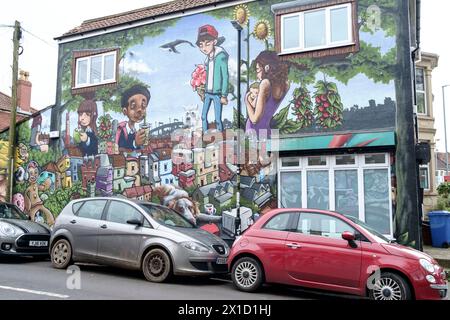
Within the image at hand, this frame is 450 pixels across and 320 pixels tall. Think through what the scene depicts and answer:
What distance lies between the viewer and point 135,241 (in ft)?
29.8

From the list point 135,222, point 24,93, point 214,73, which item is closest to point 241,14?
point 214,73

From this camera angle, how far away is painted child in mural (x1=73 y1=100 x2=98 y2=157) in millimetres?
16047

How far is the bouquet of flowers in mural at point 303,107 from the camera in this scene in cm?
1256

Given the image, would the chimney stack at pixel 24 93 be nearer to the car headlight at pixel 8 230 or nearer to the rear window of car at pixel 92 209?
the car headlight at pixel 8 230

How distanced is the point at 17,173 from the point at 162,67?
7.39m

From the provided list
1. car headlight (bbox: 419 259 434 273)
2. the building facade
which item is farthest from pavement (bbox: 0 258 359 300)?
the building facade

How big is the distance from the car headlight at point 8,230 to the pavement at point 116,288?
3.32 feet

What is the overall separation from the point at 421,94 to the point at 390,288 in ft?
52.5

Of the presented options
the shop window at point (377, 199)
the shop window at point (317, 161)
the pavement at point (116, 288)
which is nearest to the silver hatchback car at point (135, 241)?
the pavement at point (116, 288)

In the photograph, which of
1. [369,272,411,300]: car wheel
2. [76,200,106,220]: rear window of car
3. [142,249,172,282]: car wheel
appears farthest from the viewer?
[76,200,106,220]: rear window of car

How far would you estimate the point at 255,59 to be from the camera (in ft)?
44.3

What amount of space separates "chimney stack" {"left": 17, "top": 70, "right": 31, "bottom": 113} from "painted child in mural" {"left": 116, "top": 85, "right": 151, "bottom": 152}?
11498 millimetres

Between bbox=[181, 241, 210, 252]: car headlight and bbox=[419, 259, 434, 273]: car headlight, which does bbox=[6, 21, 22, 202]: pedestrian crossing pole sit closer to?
bbox=[181, 241, 210, 252]: car headlight

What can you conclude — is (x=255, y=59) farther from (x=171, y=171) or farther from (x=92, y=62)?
(x=92, y=62)
